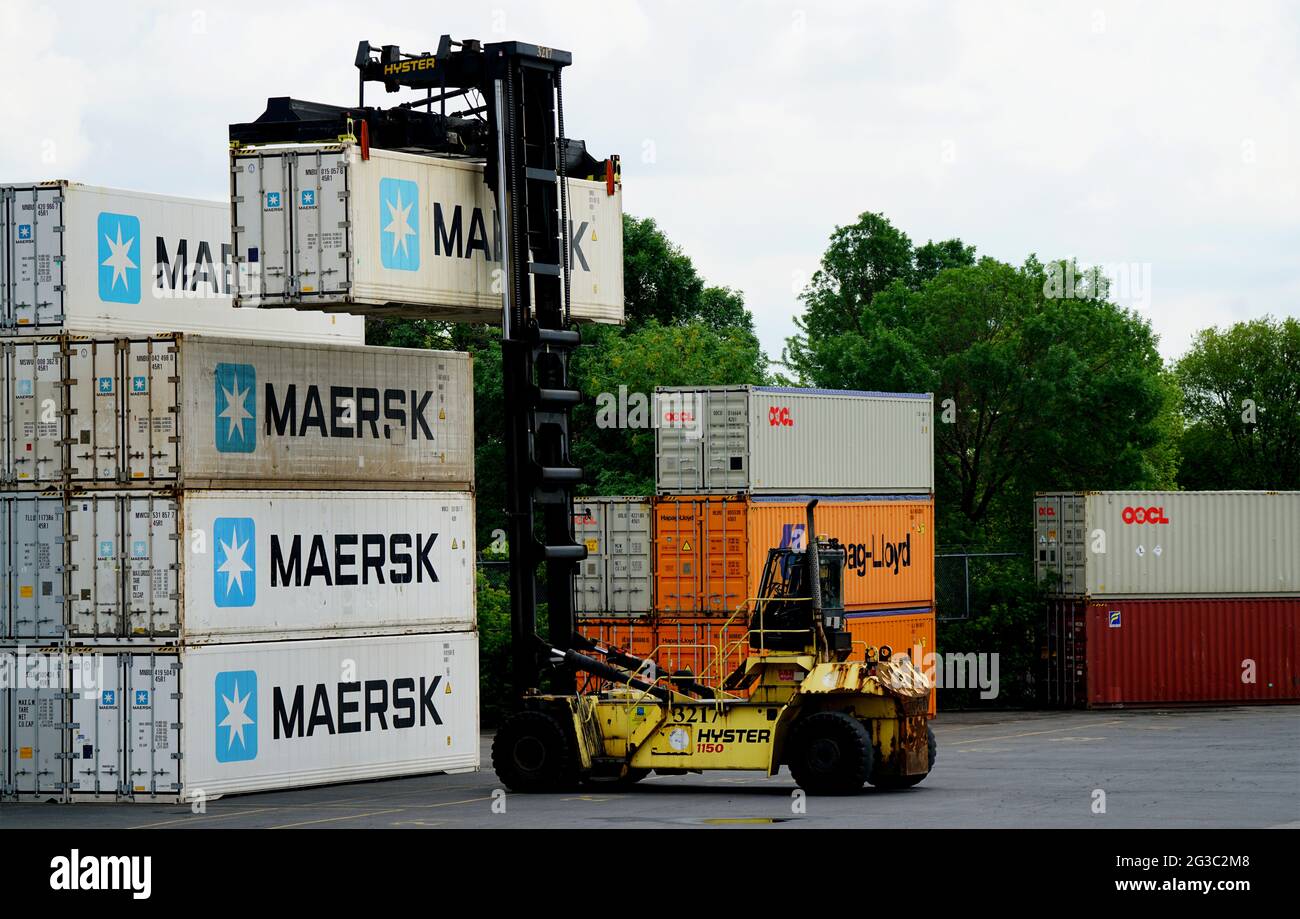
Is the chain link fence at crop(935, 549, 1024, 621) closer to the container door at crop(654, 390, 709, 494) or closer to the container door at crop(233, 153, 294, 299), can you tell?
the container door at crop(654, 390, 709, 494)

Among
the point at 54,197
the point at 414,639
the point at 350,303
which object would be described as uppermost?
the point at 54,197

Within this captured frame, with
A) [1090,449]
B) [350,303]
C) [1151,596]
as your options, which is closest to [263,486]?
[350,303]

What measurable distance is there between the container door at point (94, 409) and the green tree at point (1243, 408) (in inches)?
2701

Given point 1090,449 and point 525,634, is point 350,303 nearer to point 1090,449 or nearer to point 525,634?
point 525,634

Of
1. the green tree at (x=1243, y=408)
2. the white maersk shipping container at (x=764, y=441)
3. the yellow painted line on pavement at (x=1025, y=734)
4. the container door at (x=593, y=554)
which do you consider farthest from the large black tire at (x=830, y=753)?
the green tree at (x=1243, y=408)

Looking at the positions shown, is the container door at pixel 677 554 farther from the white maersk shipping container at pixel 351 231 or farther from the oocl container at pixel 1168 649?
the oocl container at pixel 1168 649

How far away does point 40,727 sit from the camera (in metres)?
29.0

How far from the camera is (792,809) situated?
2577 cm

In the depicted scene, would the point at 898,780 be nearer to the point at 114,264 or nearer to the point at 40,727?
the point at 40,727

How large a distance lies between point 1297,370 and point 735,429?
6236 centimetres

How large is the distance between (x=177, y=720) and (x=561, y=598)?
241 inches

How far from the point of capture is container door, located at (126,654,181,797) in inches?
1118

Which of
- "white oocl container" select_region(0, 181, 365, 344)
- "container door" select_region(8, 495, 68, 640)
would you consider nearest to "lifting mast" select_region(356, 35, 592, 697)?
"white oocl container" select_region(0, 181, 365, 344)

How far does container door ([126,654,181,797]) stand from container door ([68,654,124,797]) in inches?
8.7
